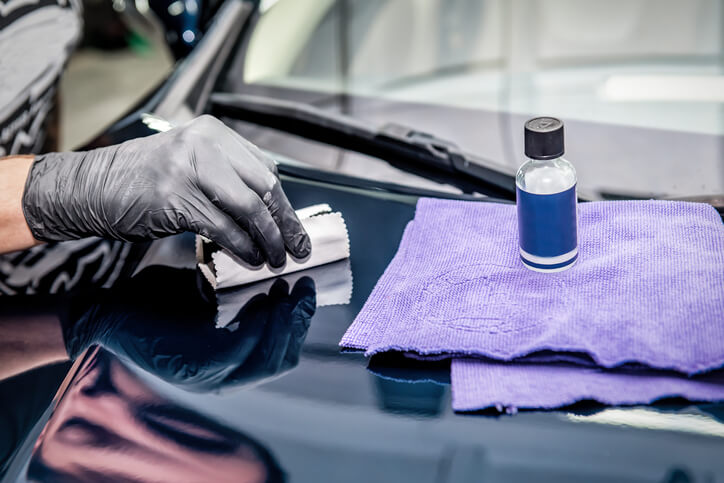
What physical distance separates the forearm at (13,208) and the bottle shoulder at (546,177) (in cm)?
74

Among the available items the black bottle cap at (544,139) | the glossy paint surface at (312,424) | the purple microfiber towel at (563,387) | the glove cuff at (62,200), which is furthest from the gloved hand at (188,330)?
the black bottle cap at (544,139)

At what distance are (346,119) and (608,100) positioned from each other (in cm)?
47

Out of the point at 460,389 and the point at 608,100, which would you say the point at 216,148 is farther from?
the point at 608,100

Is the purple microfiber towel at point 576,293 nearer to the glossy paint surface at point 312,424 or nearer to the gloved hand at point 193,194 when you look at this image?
the glossy paint surface at point 312,424

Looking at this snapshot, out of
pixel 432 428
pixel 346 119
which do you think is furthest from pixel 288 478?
pixel 346 119

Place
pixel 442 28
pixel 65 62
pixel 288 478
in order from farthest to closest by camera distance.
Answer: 1. pixel 65 62
2. pixel 442 28
3. pixel 288 478

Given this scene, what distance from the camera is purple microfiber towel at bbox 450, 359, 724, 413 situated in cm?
73

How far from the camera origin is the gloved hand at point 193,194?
973 millimetres

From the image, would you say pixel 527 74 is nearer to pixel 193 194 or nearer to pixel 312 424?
pixel 193 194

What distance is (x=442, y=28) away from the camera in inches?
54.6

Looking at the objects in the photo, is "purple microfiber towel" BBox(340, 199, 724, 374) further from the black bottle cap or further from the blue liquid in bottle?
the black bottle cap

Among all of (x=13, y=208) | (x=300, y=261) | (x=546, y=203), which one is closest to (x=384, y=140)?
(x=300, y=261)

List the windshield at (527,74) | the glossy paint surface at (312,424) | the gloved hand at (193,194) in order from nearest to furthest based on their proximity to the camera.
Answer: the glossy paint surface at (312,424), the gloved hand at (193,194), the windshield at (527,74)

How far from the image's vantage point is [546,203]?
0.87 meters
